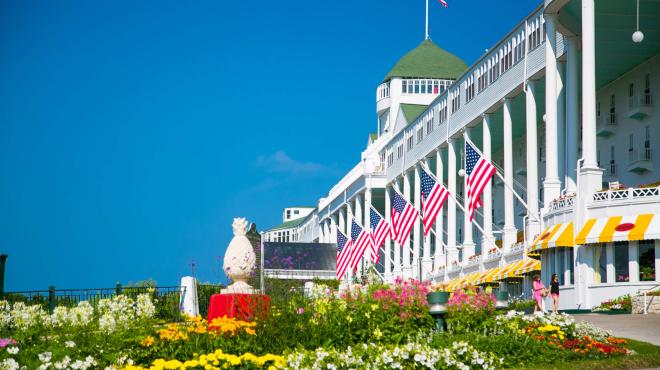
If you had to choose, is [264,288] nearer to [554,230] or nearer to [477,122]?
[554,230]

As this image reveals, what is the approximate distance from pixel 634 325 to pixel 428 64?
78376 millimetres

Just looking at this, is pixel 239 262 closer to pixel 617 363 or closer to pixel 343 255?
pixel 617 363

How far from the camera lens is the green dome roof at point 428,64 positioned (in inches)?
4045

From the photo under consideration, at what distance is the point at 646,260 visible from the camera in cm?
3816

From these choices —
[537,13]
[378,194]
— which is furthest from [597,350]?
[378,194]

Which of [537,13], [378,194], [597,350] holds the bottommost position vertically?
[597,350]

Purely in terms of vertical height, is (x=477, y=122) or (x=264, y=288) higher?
(x=477, y=122)

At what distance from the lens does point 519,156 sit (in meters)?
73.6

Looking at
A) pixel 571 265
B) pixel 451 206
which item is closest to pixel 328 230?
pixel 451 206

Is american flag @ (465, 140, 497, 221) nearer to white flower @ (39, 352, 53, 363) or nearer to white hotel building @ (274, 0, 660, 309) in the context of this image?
white hotel building @ (274, 0, 660, 309)

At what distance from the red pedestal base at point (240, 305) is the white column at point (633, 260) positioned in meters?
19.9

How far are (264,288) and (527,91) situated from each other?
32.9 m

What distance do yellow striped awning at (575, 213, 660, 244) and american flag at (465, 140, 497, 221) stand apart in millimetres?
6897

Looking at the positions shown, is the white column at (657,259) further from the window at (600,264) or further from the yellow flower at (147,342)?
the yellow flower at (147,342)
